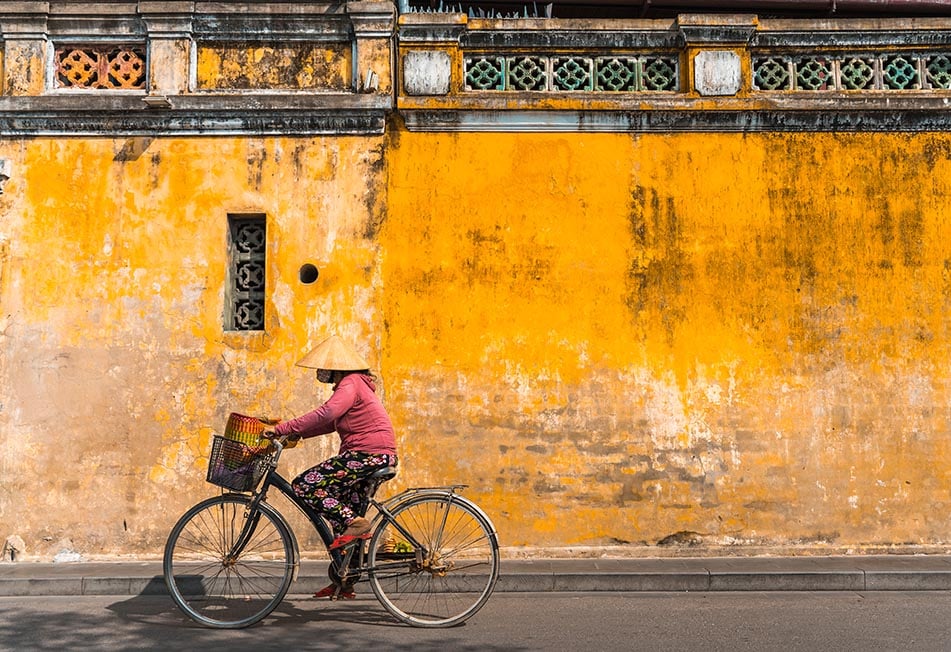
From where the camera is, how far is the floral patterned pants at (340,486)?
628cm

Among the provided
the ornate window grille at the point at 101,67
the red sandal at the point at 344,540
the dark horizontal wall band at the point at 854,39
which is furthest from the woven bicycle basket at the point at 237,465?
the dark horizontal wall band at the point at 854,39

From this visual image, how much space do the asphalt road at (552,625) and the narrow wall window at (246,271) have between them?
2.57 meters

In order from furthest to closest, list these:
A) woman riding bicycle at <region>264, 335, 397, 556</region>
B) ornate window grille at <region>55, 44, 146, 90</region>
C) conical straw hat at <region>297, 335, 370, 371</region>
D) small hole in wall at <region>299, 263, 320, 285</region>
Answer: ornate window grille at <region>55, 44, 146, 90</region> < small hole in wall at <region>299, 263, 320, 285</region> < conical straw hat at <region>297, 335, 370, 371</region> < woman riding bicycle at <region>264, 335, 397, 556</region>

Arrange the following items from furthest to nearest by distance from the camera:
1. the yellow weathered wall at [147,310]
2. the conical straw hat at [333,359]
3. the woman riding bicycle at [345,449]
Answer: the yellow weathered wall at [147,310], the conical straw hat at [333,359], the woman riding bicycle at [345,449]

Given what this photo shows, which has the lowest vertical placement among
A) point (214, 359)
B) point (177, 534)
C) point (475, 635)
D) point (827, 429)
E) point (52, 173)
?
point (475, 635)

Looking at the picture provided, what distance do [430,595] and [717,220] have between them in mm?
4122

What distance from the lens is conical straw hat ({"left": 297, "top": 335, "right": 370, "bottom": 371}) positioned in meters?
6.46

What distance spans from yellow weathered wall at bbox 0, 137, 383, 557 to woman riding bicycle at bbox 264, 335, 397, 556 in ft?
6.81

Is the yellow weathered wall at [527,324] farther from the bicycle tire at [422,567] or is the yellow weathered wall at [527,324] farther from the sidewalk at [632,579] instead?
the bicycle tire at [422,567]

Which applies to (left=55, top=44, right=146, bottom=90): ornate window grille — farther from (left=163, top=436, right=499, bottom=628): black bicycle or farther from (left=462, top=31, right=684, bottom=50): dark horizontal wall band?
(left=163, top=436, right=499, bottom=628): black bicycle

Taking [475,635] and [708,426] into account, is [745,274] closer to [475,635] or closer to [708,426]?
[708,426]

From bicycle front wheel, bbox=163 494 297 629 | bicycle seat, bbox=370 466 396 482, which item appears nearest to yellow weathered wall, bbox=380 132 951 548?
bicycle front wheel, bbox=163 494 297 629

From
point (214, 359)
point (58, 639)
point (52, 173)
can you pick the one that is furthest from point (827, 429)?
point (52, 173)

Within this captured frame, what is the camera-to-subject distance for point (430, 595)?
680 centimetres
